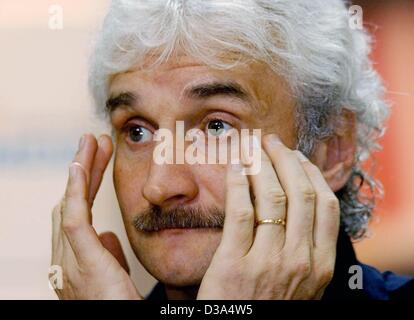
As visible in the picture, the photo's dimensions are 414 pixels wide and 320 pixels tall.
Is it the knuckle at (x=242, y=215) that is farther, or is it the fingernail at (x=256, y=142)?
the fingernail at (x=256, y=142)

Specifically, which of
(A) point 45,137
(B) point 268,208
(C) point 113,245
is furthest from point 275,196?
(A) point 45,137

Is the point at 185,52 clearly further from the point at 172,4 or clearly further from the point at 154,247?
the point at 154,247

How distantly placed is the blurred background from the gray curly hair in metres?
0.80

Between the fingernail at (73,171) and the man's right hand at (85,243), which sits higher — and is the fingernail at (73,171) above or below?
above

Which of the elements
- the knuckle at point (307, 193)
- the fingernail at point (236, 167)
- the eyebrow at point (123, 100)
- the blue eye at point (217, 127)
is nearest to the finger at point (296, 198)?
the knuckle at point (307, 193)

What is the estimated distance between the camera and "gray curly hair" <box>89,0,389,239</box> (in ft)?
6.57

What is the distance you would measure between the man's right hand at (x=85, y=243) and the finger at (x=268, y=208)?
1.28 feet

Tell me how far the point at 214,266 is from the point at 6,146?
172 centimetres

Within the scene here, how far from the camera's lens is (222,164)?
2.00 m

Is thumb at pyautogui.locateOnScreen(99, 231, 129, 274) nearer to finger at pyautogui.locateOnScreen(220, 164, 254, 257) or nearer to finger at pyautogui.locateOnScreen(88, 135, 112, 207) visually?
finger at pyautogui.locateOnScreen(88, 135, 112, 207)

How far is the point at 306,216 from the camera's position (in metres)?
1.85

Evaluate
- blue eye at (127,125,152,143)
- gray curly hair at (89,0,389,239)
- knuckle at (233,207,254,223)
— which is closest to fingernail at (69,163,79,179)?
blue eye at (127,125,152,143)

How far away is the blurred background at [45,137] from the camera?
10.5 ft

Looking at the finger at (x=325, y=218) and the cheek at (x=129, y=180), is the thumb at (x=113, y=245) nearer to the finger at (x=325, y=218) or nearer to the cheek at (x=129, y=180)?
the cheek at (x=129, y=180)
